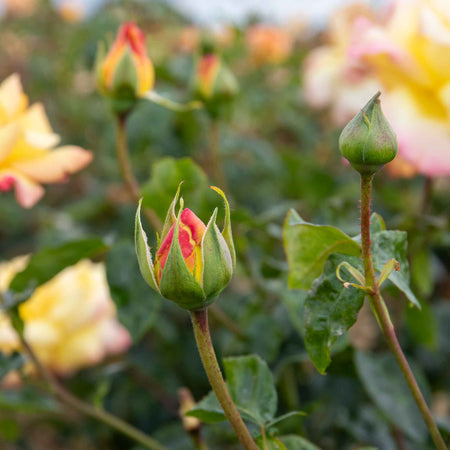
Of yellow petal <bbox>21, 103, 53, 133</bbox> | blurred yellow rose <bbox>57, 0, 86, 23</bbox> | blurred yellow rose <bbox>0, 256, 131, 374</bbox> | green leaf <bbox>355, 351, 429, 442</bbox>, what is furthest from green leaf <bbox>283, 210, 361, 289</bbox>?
blurred yellow rose <bbox>57, 0, 86, 23</bbox>

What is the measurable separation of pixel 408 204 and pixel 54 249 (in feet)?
2.10

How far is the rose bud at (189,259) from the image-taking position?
0.81 ft

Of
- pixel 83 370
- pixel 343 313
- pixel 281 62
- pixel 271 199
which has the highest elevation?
pixel 343 313

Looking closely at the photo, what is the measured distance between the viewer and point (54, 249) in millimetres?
454

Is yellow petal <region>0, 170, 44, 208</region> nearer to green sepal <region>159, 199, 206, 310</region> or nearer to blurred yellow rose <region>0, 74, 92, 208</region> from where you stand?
blurred yellow rose <region>0, 74, 92, 208</region>

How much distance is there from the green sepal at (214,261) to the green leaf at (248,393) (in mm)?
83

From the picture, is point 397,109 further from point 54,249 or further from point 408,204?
point 408,204

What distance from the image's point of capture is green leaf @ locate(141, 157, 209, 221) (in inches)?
18.4

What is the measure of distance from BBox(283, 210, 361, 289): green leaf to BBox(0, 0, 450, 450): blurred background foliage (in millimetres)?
85

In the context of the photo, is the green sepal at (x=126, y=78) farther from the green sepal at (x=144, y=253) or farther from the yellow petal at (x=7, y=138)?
the green sepal at (x=144, y=253)

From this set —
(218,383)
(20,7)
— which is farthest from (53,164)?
(20,7)

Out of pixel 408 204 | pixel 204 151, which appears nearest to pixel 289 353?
pixel 408 204

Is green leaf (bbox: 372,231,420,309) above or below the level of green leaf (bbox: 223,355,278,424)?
above

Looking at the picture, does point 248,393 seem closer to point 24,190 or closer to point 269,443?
point 269,443
